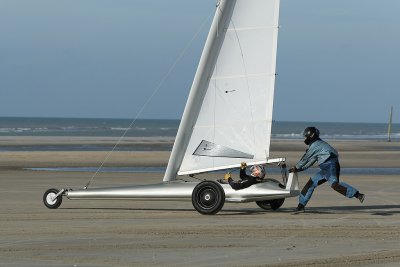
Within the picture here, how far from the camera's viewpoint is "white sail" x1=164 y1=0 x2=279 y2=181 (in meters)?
17.8

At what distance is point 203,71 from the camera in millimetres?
17906

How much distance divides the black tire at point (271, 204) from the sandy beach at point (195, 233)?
145 mm

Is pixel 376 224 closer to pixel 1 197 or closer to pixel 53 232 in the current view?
pixel 53 232

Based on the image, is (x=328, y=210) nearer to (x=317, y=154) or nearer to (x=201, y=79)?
(x=317, y=154)

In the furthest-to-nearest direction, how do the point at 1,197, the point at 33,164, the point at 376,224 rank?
the point at 33,164 < the point at 1,197 < the point at 376,224

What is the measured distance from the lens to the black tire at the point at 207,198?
16875 millimetres

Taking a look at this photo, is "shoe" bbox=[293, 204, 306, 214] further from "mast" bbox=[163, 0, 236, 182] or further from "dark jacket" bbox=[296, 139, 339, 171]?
"mast" bbox=[163, 0, 236, 182]

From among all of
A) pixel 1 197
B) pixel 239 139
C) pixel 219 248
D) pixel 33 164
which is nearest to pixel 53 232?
pixel 219 248

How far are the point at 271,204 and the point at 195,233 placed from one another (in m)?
4.15

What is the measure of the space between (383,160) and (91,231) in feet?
101

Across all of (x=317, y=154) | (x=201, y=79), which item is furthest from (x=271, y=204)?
(x=201, y=79)

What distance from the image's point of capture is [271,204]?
1817cm

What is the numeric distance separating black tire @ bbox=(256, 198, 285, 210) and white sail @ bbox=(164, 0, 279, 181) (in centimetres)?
86

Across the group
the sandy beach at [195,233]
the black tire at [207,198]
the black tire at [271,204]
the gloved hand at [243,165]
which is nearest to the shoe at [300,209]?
the sandy beach at [195,233]
